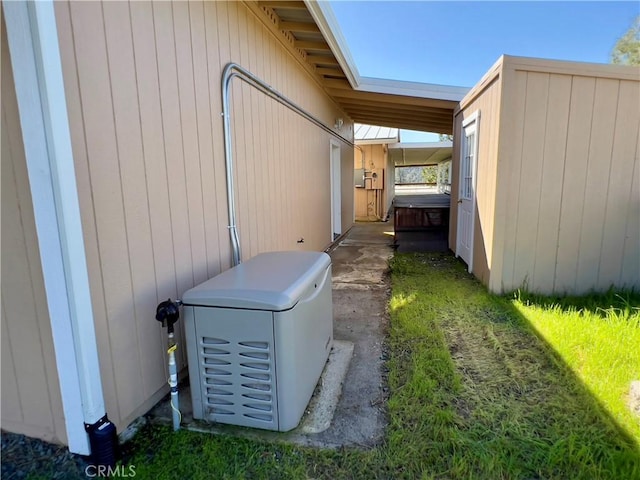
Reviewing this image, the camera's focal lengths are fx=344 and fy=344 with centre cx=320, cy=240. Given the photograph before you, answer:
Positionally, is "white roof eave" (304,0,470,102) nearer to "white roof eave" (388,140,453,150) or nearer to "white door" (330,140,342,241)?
"white door" (330,140,342,241)

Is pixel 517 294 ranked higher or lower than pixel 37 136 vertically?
lower

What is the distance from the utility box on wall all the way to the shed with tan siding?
726 cm

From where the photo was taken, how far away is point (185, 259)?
7.27 feet

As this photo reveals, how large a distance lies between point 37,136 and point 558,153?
13.5ft

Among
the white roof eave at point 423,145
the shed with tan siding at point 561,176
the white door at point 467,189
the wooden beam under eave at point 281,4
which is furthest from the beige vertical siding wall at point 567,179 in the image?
the white roof eave at point 423,145

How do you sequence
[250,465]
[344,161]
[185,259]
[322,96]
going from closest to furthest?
[250,465]
[185,259]
[322,96]
[344,161]

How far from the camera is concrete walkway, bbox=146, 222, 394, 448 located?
175 cm

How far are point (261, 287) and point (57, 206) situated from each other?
0.90 meters

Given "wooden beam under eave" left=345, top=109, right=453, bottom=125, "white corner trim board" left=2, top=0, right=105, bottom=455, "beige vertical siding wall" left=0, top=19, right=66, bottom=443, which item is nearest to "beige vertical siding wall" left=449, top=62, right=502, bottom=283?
"wooden beam under eave" left=345, top=109, right=453, bottom=125

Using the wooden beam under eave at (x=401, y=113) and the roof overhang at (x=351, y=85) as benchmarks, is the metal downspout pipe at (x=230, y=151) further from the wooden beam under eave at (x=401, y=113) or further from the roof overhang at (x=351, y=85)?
the wooden beam under eave at (x=401, y=113)

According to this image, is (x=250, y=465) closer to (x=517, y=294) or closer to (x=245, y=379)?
(x=245, y=379)

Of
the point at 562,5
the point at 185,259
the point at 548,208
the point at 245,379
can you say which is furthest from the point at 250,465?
the point at 562,5

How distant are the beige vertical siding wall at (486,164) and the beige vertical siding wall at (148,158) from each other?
2467 mm

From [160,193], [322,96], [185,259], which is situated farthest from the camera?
[322,96]
